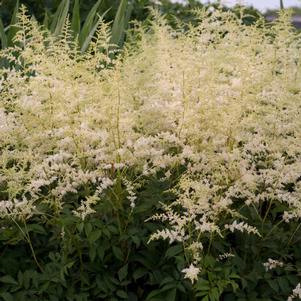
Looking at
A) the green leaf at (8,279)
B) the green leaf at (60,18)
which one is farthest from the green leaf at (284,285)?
the green leaf at (60,18)

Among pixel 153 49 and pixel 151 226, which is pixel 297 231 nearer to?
pixel 151 226

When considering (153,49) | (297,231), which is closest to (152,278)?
(297,231)

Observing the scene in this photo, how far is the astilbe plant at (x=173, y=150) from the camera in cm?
322

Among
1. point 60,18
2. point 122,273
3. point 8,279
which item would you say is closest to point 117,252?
point 122,273

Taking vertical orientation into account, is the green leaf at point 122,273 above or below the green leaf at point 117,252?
below

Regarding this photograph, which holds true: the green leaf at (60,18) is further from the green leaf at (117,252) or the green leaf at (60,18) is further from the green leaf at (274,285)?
the green leaf at (274,285)

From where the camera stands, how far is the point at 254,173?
3367 millimetres

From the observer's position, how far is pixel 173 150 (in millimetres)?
3752

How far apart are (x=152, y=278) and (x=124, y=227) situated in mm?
271

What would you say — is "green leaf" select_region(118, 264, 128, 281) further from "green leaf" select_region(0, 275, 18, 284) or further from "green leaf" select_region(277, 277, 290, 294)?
"green leaf" select_region(277, 277, 290, 294)

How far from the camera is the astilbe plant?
3.22m

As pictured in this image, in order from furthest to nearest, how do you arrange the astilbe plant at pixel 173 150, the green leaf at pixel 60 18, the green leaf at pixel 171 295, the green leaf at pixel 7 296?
the green leaf at pixel 60 18 < the astilbe plant at pixel 173 150 < the green leaf at pixel 7 296 < the green leaf at pixel 171 295

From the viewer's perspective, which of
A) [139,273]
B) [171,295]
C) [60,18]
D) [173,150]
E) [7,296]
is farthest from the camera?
[60,18]

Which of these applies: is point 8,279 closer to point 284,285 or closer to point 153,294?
point 153,294
